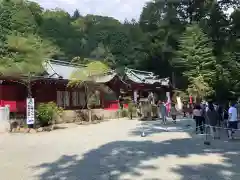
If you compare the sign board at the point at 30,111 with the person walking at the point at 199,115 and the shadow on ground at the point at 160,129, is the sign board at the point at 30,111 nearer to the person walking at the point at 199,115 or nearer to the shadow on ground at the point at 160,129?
the shadow on ground at the point at 160,129

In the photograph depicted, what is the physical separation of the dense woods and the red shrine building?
1.62 meters

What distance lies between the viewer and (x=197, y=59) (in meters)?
31.8

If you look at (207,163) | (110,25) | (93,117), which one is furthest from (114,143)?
(110,25)

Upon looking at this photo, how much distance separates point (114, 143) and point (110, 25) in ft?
183

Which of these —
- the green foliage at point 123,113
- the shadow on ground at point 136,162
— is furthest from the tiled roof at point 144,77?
the shadow on ground at point 136,162

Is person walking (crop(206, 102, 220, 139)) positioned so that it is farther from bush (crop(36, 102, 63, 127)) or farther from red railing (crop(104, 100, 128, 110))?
red railing (crop(104, 100, 128, 110))

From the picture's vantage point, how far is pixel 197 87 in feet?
101

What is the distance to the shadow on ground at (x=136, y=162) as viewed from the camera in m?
8.28

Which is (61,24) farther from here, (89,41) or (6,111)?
(6,111)

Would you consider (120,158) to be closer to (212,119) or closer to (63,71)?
(212,119)

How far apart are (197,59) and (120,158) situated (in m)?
22.8

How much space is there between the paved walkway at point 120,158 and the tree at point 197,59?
16290 mm

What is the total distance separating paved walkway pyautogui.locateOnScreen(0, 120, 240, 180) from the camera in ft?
27.6

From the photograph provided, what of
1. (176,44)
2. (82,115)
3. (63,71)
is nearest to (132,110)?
(82,115)
